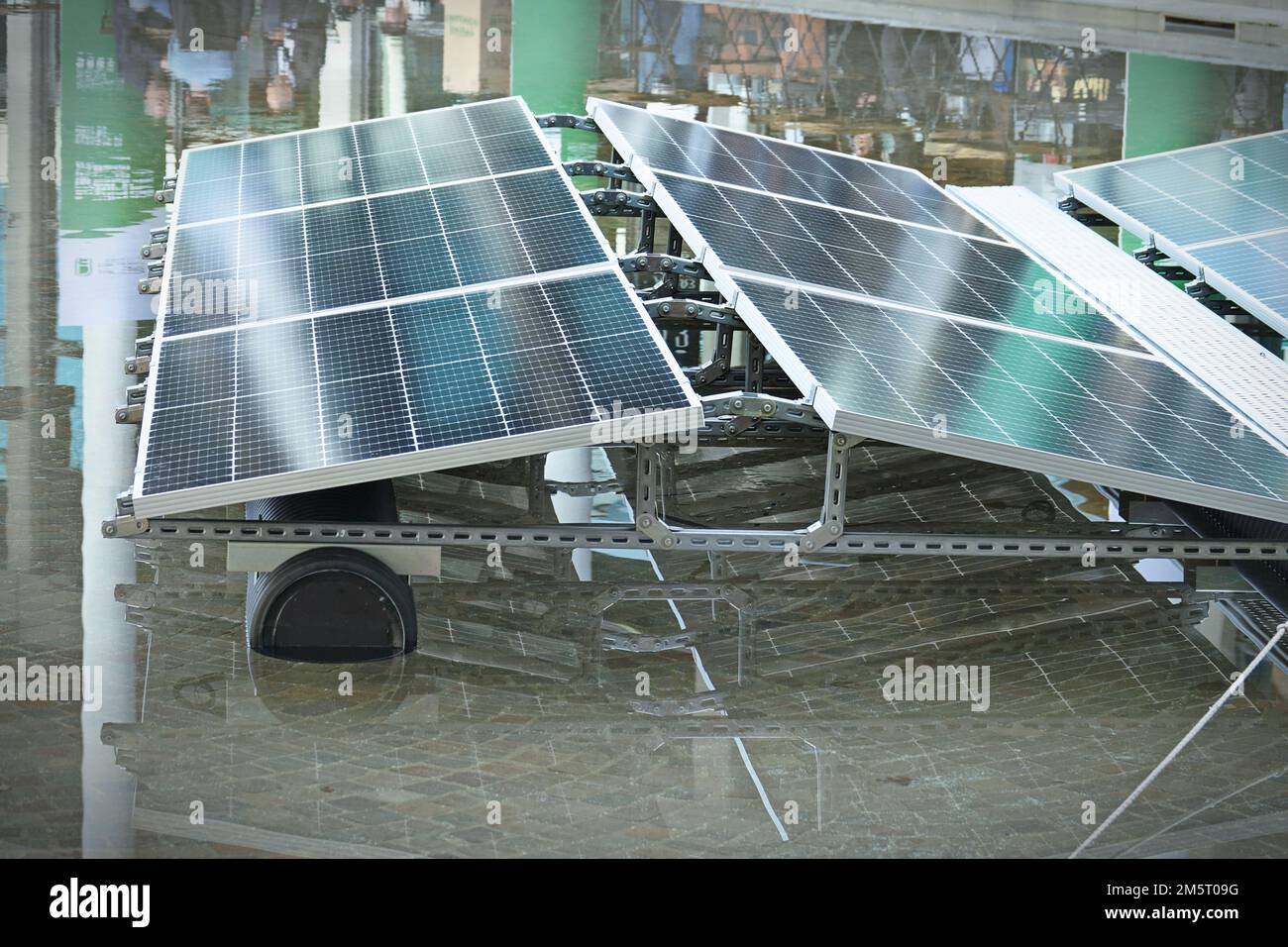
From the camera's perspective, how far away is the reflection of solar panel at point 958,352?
838 centimetres

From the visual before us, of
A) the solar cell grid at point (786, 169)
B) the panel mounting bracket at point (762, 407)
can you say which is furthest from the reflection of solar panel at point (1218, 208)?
the panel mounting bracket at point (762, 407)

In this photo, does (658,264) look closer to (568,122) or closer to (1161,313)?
(1161,313)

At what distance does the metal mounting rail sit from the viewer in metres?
8.38

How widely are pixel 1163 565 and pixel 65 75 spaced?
18598 mm

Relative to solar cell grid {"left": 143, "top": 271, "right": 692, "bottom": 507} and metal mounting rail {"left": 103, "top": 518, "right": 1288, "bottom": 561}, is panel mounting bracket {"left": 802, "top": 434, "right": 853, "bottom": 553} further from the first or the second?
solar cell grid {"left": 143, "top": 271, "right": 692, "bottom": 507}

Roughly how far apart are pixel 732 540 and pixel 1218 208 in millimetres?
7311

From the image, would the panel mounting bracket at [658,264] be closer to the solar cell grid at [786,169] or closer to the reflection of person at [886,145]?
the solar cell grid at [786,169]

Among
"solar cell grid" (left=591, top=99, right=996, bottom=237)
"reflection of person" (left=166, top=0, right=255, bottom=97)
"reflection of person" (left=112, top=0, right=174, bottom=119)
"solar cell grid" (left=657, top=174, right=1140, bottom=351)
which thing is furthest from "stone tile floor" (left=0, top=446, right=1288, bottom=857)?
"reflection of person" (left=166, top=0, right=255, bottom=97)

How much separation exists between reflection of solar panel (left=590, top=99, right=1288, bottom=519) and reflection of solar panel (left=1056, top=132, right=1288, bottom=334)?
1.72 m

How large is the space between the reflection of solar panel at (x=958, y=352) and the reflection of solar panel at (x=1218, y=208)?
5.63 ft

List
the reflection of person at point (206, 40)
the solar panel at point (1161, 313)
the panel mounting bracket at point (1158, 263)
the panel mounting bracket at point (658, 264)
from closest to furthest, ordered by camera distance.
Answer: the solar panel at point (1161, 313) → the panel mounting bracket at point (658, 264) → the panel mounting bracket at point (1158, 263) → the reflection of person at point (206, 40)

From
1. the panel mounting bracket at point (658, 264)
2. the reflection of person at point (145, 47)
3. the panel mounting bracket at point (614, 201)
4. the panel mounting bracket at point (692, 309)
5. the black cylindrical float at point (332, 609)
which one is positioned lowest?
the black cylindrical float at point (332, 609)

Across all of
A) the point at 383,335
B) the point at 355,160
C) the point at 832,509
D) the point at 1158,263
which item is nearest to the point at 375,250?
the point at 383,335

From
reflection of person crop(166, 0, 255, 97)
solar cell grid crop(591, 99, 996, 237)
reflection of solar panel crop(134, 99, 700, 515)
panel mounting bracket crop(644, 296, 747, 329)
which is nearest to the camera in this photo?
reflection of solar panel crop(134, 99, 700, 515)
